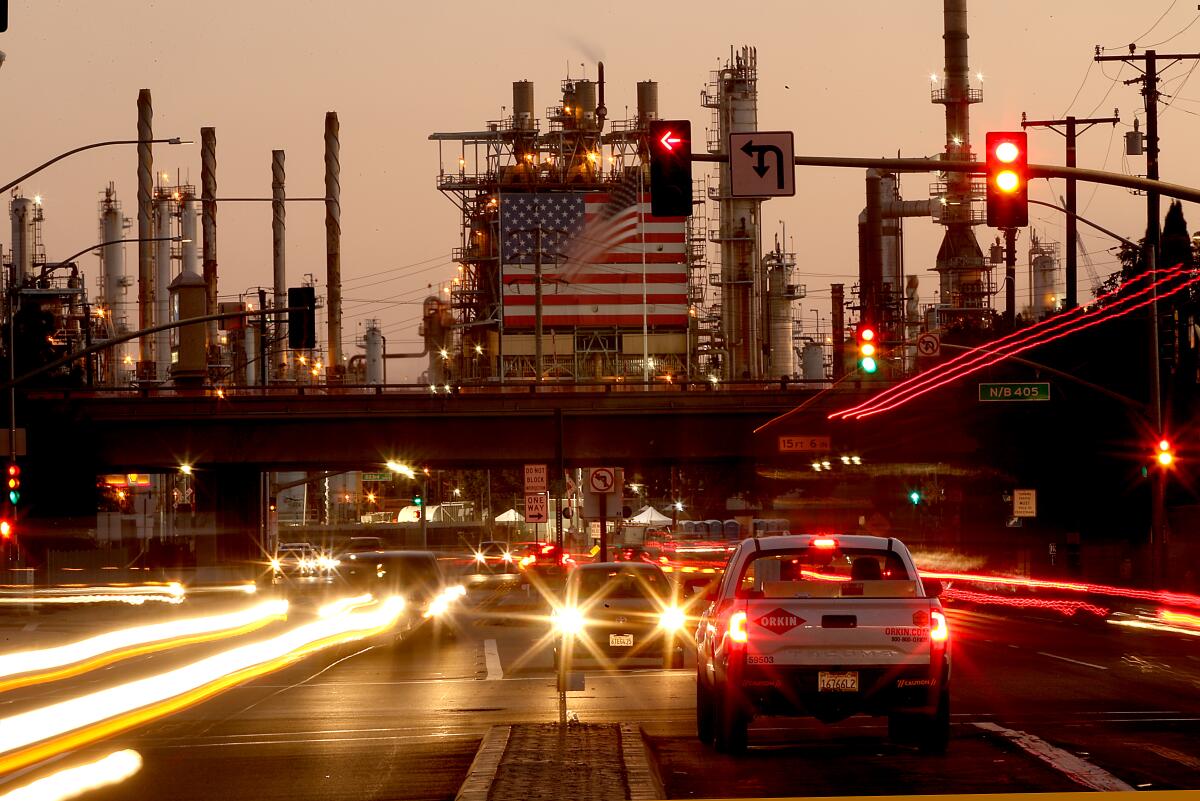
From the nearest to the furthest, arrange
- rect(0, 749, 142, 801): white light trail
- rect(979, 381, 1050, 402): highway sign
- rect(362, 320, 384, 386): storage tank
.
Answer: rect(0, 749, 142, 801): white light trail < rect(979, 381, 1050, 402): highway sign < rect(362, 320, 384, 386): storage tank

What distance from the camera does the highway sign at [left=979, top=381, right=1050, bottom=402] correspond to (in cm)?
4556

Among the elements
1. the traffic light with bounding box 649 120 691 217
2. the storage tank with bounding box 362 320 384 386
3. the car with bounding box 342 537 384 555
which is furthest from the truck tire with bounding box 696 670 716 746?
the storage tank with bounding box 362 320 384 386

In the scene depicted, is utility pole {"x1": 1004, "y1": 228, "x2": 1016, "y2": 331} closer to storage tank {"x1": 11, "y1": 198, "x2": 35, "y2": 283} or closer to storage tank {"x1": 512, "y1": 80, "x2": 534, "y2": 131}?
storage tank {"x1": 512, "y1": 80, "x2": 534, "y2": 131}

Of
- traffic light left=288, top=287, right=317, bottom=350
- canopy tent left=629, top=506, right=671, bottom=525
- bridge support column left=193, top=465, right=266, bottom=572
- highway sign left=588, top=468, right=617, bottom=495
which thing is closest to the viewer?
traffic light left=288, top=287, right=317, bottom=350

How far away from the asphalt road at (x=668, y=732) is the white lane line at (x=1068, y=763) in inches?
1.1

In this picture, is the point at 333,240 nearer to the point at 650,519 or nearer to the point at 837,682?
the point at 650,519

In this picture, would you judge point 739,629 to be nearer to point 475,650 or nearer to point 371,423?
point 475,650

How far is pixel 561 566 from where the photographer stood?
54375mm

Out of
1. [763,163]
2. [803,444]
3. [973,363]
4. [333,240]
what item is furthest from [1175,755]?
[333,240]

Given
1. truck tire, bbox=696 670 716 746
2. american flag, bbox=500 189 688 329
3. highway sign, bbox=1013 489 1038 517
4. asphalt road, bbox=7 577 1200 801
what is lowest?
asphalt road, bbox=7 577 1200 801

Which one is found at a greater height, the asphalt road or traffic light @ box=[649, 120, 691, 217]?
traffic light @ box=[649, 120, 691, 217]

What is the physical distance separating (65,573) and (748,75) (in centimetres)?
6861

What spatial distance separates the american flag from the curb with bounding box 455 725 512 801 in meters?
107

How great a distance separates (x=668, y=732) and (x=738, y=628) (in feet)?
7.73
